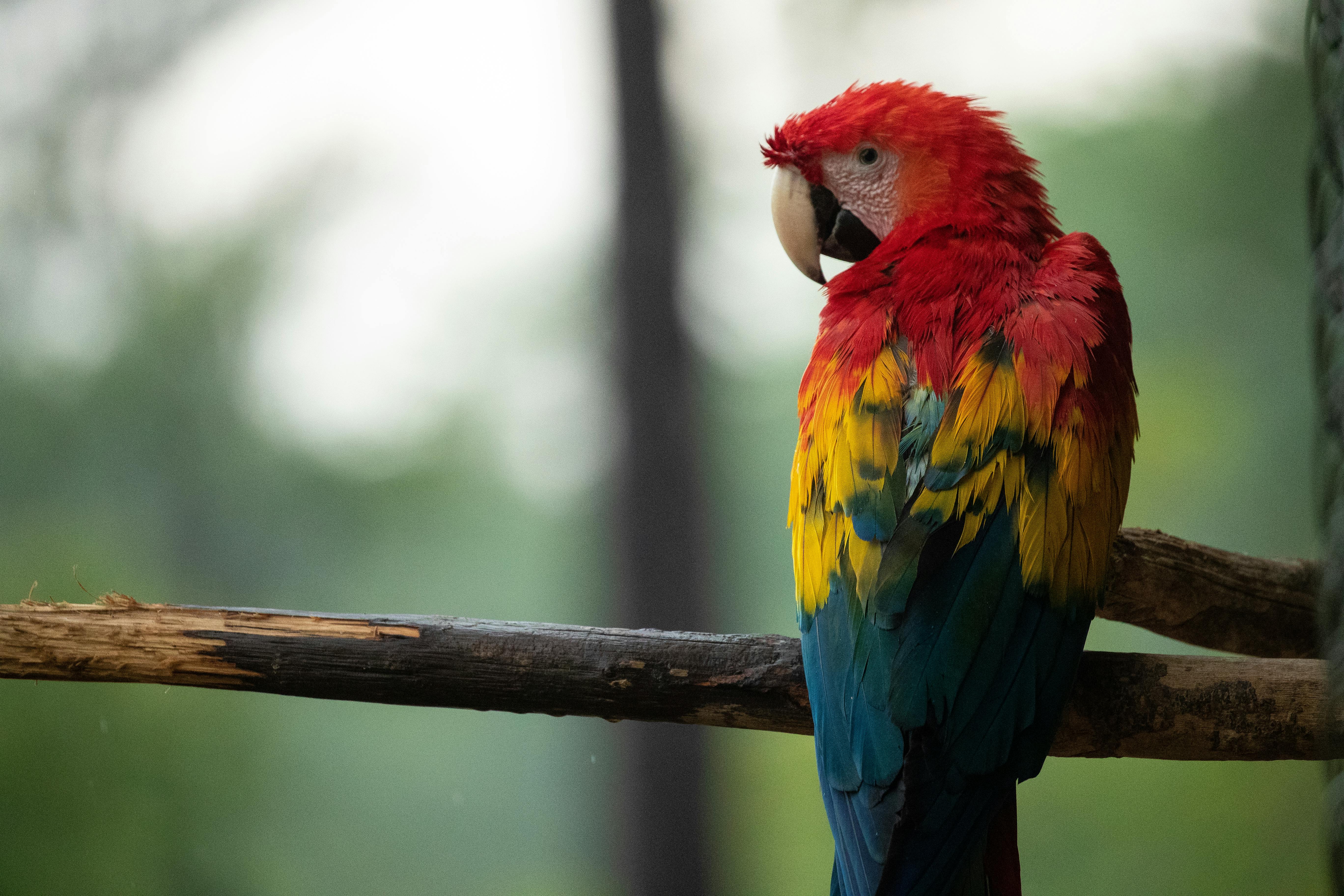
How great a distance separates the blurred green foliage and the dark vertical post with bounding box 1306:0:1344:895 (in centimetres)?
157

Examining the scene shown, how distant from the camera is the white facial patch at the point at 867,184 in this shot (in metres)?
1.16

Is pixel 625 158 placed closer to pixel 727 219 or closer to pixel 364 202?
pixel 727 219

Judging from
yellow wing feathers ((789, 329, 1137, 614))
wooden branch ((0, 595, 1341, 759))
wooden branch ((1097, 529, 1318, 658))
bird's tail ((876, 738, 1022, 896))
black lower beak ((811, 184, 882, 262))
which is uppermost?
black lower beak ((811, 184, 882, 262))

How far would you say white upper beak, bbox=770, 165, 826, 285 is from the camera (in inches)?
49.5

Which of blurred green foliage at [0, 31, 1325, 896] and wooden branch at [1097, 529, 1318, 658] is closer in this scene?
wooden branch at [1097, 529, 1318, 658]

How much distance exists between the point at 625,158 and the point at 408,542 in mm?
1024

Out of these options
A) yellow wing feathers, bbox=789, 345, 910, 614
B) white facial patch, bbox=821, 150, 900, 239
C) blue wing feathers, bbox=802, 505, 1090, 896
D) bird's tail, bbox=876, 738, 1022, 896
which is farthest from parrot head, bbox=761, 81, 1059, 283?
bird's tail, bbox=876, 738, 1022, 896

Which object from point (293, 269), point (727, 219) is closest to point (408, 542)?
point (293, 269)

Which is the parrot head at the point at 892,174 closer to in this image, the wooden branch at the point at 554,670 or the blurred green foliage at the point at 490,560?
the wooden branch at the point at 554,670

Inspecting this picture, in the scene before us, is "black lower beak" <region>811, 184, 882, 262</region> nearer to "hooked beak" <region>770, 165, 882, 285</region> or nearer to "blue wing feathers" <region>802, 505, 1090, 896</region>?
"hooked beak" <region>770, 165, 882, 285</region>

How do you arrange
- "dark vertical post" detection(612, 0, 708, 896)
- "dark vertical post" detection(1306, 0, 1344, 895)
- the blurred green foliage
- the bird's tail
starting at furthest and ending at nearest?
"dark vertical post" detection(612, 0, 708, 896)
the blurred green foliage
the bird's tail
"dark vertical post" detection(1306, 0, 1344, 895)

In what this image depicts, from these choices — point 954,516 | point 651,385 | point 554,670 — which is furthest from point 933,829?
point 651,385

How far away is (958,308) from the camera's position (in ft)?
3.18

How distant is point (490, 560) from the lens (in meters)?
2.08
